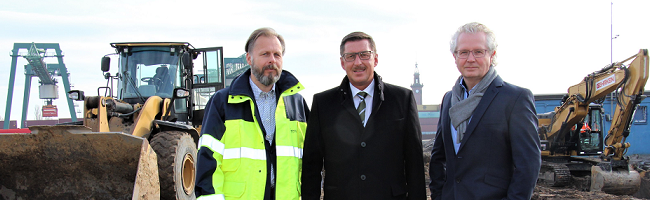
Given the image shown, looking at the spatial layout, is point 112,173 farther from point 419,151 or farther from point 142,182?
point 419,151

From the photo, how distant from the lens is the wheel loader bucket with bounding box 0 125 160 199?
3719 mm

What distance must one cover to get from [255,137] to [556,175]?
11524 millimetres

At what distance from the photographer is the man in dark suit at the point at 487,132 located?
2.17 meters

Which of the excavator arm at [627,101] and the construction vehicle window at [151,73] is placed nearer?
the construction vehicle window at [151,73]

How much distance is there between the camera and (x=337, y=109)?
2.63 meters

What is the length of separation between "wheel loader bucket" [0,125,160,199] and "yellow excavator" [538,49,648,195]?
10.9m

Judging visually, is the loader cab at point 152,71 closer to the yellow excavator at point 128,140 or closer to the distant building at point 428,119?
the yellow excavator at point 128,140

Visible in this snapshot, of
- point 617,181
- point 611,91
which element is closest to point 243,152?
point 617,181

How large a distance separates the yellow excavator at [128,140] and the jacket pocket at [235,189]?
1141mm

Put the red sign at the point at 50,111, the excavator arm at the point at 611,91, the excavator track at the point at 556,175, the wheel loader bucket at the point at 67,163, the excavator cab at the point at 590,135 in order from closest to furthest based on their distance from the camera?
the wheel loader bucket at the point at 67,163
the excavator arm at the point at 611,91
the excavator track at the point at 556,175
the excavator cab at the point at 590,135
the red sign at the point at 50,111

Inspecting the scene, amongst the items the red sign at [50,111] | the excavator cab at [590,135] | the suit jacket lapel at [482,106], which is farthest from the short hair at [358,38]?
the red sign at [50,111]

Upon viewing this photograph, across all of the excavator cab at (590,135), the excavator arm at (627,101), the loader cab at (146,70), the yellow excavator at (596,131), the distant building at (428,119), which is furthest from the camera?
the distant building at (428,119)

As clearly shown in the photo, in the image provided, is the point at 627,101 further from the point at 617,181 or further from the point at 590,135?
the point at 590,135

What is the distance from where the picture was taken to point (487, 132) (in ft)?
7.39
